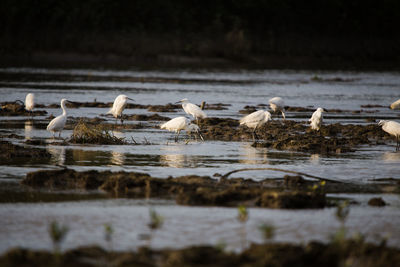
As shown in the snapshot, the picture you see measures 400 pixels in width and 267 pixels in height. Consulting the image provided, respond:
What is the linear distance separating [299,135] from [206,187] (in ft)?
24.2

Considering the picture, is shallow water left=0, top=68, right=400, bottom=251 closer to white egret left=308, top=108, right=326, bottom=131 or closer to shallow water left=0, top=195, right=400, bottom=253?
shallow water left=0, top=195, right=400, bottom=253

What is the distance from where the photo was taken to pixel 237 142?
1628 cm

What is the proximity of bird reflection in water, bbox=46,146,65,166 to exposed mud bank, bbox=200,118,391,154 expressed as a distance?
4.28 meters

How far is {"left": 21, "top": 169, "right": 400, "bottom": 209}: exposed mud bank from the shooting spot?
9.29m

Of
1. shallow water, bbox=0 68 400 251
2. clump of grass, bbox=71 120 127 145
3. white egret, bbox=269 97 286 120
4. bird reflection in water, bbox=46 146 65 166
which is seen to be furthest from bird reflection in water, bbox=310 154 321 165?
white egret, bbox=269 97 286 120

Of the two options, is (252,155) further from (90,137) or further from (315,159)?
(90,137)

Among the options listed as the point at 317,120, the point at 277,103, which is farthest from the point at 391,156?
the point at 277,103

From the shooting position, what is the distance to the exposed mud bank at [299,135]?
15.1 m

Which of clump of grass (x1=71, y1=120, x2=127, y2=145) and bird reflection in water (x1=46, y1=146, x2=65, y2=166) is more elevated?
clump of grass (x1=71, y1=120, x2=127, y2=145)

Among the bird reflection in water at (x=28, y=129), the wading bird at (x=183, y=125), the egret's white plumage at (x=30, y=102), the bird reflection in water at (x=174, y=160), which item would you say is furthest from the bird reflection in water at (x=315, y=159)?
the egret's white plumage at (x=30, y=102)

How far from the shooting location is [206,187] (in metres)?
10.0

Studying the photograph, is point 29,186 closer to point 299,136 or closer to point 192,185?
point 192,185

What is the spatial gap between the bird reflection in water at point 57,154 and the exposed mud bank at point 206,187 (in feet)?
6.10

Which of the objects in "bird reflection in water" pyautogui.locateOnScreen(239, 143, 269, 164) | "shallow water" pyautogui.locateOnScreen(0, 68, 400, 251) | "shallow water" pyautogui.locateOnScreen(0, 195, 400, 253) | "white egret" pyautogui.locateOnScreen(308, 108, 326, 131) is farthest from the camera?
"white egret" pyautogui.locateOnScreen(308, 108, 326, 131)
